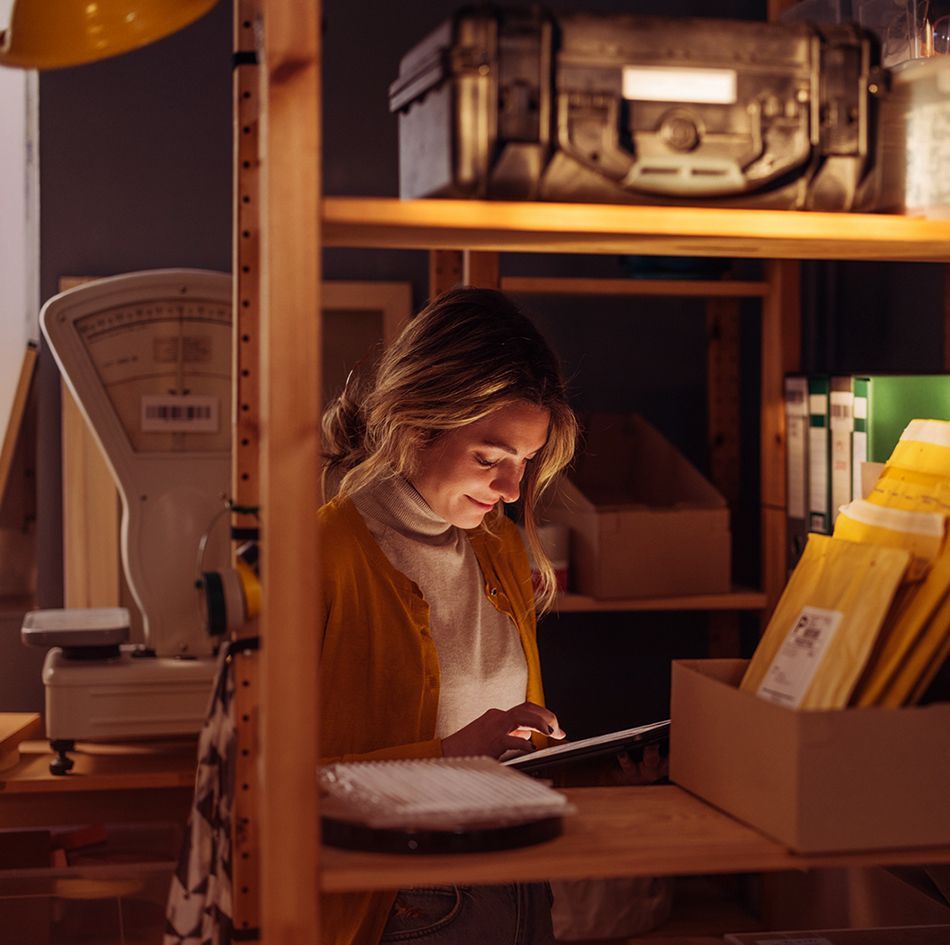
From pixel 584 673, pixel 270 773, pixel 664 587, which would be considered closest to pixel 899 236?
pixel 270 773

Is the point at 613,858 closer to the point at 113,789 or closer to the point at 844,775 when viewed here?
the point at 844,775

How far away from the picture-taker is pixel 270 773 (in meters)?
0.99

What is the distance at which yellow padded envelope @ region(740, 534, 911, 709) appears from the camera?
42.5 inches

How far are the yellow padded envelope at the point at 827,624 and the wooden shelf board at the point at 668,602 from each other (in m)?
1.42

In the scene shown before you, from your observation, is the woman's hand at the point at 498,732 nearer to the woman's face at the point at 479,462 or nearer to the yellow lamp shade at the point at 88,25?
the woman's face at the point at 479,462

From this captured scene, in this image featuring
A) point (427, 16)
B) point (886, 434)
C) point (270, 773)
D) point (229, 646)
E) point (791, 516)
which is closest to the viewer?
point (270, 773)

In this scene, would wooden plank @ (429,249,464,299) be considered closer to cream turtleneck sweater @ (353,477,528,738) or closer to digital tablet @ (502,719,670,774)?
cream turtleneck sweater @ (353,477,528,738)

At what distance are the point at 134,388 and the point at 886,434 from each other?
1287 mm

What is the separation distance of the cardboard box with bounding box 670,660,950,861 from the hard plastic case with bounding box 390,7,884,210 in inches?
17.2

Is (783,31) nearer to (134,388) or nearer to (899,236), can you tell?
(899,236)

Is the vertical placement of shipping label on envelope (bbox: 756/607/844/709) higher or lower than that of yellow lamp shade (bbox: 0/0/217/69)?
lower

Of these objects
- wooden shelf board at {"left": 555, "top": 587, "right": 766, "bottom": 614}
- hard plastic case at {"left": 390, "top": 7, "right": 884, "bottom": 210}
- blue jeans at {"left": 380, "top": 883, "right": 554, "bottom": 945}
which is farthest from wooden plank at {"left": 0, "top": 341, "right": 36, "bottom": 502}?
hard plastic case at {"left": 390, "top": 7, "right": 884, "bottom": 210}

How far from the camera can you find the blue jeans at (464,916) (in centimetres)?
145

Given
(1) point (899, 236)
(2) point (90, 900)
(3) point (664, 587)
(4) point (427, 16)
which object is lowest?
(2) point (90, 900)
